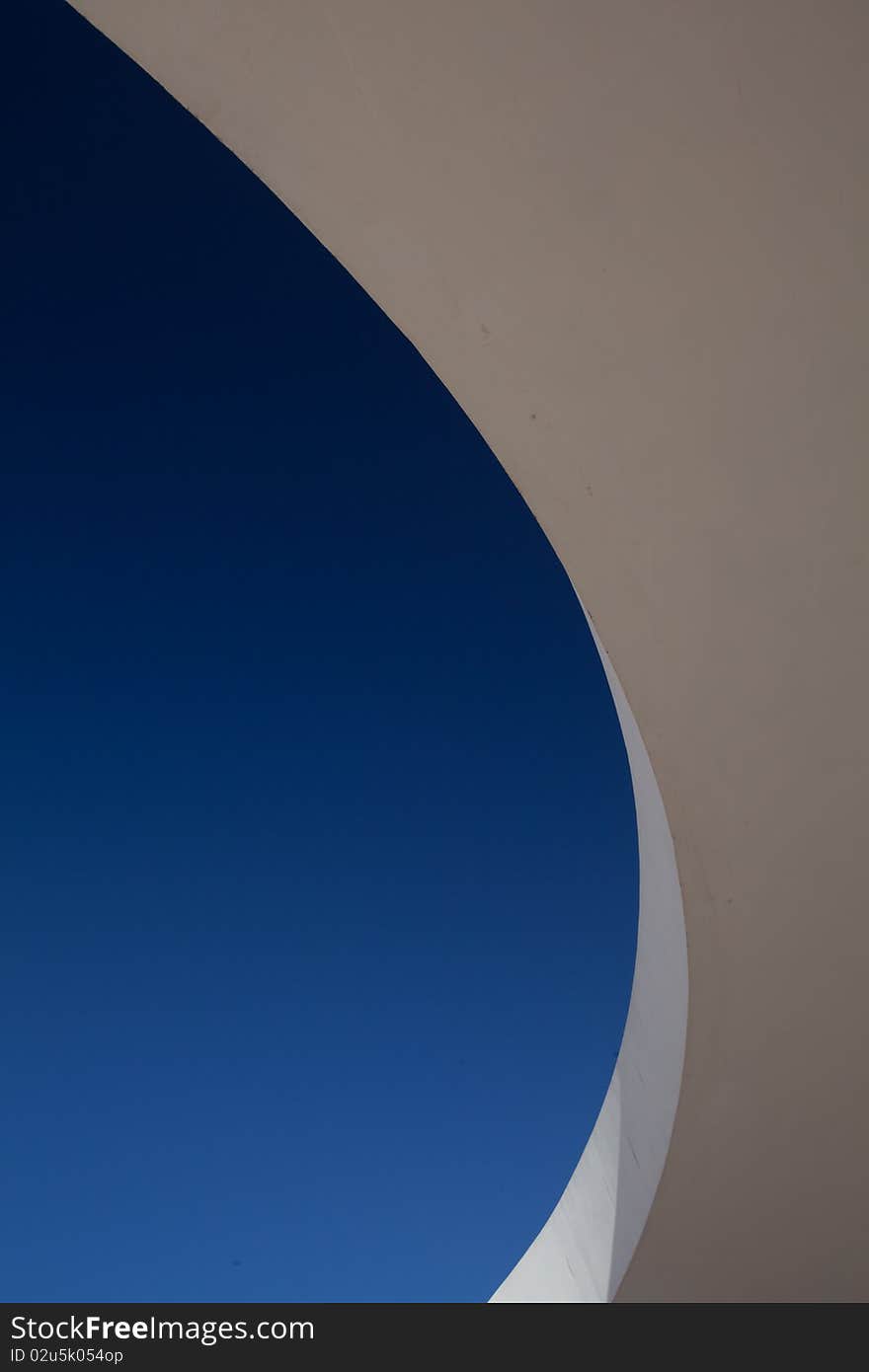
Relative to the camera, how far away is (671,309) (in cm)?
196

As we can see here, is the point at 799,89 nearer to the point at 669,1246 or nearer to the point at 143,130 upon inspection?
the point at 143,130

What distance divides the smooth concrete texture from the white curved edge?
155mm

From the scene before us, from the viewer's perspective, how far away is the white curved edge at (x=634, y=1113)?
2.71 metres

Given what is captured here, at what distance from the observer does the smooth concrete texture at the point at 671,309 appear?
1.73 m

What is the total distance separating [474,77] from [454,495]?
2.62m

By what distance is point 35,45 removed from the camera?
338 cm

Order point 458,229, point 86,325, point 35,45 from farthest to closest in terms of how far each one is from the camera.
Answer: point 86,325, point 35,45, point 458,229

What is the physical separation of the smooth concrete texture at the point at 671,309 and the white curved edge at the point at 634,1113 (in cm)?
16

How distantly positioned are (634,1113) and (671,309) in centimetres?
254

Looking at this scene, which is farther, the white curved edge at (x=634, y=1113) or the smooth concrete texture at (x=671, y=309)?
the white curved edge at (x=634, y=1113)

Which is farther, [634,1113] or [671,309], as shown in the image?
[634,1113]

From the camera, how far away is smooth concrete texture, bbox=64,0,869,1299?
5.68 feet

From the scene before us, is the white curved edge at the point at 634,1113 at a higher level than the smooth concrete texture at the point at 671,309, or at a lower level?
lower
